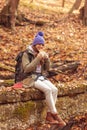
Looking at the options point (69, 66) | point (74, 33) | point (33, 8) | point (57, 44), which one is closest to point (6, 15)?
point (57, 44)

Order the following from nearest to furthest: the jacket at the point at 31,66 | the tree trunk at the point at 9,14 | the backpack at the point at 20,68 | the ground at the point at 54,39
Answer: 1. the jacket at the point at 31,66
2. the backpack at the point at 20,68
3. the ground at the point at 54,39
4. the tree trunk at the point at 9,14

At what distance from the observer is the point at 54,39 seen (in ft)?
54.5

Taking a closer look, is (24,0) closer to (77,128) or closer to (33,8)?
(33,8)

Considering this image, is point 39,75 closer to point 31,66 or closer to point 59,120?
point 31,66

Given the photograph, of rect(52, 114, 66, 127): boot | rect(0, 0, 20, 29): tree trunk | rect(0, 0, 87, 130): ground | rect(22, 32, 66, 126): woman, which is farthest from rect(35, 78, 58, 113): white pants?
rect(0, 0, 20, 29): tree trunk

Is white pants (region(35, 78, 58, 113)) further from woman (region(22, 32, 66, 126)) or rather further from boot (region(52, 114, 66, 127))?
boot (region(52, 114, 66, 127))

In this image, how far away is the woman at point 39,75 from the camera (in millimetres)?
6741

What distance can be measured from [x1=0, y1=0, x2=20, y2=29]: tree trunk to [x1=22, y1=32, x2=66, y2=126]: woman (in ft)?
31.3

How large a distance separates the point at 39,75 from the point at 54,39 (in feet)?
31.9

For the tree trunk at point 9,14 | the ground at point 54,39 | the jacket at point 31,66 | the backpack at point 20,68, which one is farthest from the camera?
the tree trunk at point 9,14

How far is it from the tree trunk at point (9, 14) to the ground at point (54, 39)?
31 cm

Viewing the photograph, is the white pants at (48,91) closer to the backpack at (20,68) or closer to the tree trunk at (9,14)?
the backpack at (20,68)

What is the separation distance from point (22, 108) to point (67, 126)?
1.04 metres

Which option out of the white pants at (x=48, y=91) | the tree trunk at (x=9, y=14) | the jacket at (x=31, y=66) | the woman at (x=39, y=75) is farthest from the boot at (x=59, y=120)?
the tree trunk at (x=9, y=14)
